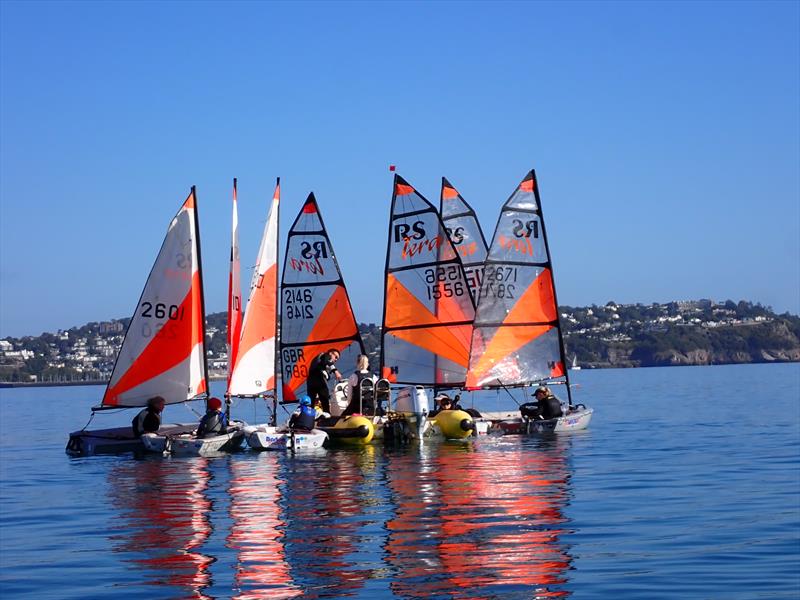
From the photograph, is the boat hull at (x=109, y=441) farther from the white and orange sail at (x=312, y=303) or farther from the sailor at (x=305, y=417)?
the white and orange sail at (x=312, y=303)

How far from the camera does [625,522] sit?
17.9 m

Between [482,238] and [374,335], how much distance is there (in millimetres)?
77571

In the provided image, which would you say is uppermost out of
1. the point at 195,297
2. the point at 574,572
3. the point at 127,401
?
the point at 195,297

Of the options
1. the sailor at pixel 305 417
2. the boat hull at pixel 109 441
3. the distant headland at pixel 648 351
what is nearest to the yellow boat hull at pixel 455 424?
the sailor at pixel 305 417

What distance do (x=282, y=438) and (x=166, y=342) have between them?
503 cm

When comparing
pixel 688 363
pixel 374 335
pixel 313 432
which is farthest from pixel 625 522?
pixel 688 363

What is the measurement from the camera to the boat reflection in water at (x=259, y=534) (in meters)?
13.6

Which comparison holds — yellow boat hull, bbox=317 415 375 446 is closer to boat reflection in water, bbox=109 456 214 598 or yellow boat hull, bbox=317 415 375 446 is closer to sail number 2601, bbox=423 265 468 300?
boat reflection in water, bbox=109 456 214 598

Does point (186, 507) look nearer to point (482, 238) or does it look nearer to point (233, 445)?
point (233, 445)

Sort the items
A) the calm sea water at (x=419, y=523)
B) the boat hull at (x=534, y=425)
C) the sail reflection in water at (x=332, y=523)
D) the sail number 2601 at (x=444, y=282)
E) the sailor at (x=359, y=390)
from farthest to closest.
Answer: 1. the sail number 2601 at (x=444, y=282)
2. the boat hull at (x=534, y=425)
3. the sailor at (x=359, y=390)
4. the sail reflection in water at (x=332, y=523)
5. the calm sea water at (x=419, y=523)

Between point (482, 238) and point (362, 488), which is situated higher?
point (482, 238)

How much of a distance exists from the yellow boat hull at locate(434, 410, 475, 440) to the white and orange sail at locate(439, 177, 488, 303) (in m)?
8.44

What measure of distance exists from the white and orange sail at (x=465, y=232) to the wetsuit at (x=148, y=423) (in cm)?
1307

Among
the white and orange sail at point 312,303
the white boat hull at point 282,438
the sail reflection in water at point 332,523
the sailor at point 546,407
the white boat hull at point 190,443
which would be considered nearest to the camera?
the sail reflection in water at point 332,523
